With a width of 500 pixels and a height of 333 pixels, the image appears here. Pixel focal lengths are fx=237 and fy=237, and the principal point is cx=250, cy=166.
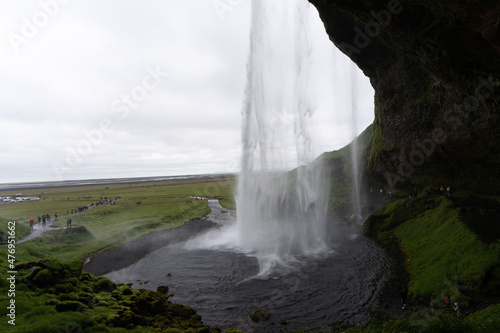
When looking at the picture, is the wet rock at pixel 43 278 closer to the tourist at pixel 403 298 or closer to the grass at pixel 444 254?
the tourist at pixel 403 298

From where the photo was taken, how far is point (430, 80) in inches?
1388

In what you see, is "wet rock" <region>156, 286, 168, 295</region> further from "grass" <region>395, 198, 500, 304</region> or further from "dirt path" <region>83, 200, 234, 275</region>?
"grass" <region>395, 198, 500, 304</region>

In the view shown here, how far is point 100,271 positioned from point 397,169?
51.1 meters

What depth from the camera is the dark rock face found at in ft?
50.7

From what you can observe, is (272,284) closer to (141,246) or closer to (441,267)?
(441,267)

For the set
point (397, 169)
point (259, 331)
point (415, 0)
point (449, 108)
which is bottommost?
point (259, 331)

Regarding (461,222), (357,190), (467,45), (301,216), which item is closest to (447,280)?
(461,222)

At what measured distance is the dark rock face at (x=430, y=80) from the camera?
1545cm

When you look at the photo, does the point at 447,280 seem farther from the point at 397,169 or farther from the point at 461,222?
the point at 397,169

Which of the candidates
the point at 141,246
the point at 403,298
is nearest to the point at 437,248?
the point at 403,298

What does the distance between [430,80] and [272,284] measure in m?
36.6

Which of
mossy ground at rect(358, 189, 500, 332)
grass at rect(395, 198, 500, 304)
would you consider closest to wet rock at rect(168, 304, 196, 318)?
mossy ground at rect(358, 189, 500, 332)

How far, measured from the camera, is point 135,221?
52.2 m

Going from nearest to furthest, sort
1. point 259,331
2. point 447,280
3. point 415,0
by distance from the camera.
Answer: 1. point 415,0
2. point 259,331
3. point 447,280
